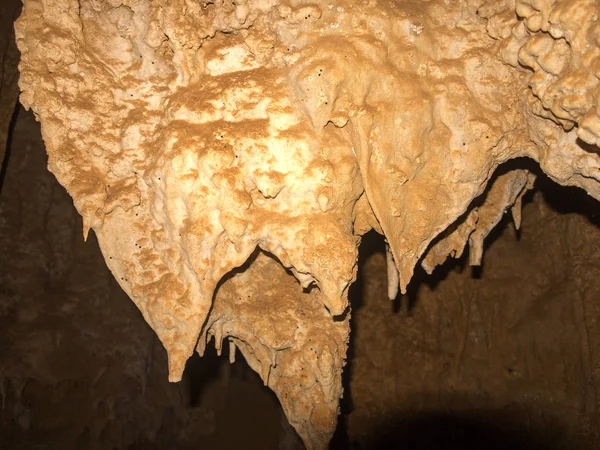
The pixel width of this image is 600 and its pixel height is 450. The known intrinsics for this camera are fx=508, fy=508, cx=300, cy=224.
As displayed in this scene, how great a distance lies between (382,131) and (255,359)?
5.75ft

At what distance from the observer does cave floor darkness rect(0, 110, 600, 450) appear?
428 cm

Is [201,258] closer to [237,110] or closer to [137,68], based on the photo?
[237,110]

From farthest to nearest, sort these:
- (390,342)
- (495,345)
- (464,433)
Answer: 1. (390,342)
2. (464,433)
3. (495,345)

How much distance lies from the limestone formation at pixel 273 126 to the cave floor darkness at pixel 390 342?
193 centimetres

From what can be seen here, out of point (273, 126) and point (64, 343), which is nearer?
point (273, 126)

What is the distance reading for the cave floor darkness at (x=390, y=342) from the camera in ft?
14.0

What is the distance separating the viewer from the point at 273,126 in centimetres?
238

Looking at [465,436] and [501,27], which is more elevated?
[501,27]

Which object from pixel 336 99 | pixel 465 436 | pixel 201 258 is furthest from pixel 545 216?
pixel 201 258

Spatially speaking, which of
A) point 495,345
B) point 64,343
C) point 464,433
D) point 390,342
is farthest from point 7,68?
point 464,433

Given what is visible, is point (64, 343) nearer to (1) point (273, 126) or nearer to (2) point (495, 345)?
(1) point (273, 126)

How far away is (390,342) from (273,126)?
11.4 ft

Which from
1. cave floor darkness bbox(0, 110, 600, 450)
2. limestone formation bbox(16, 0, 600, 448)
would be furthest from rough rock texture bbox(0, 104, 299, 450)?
limestone formation bbox(16, 0, 600, 448)

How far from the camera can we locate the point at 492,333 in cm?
475
